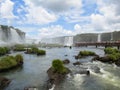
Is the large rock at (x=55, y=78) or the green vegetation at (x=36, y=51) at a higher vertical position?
the green vegetation at (x=36, y=51)

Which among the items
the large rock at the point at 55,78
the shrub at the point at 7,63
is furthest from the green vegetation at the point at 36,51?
the large rock at the point at 55,78

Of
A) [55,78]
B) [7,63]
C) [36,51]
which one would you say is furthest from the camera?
[36,51]

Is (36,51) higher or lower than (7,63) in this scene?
higher

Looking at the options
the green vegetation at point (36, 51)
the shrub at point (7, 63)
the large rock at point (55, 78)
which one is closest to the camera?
the large rock at point (55, 78)

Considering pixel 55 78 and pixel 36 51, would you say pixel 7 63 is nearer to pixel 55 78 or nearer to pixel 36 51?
pixel 55 78

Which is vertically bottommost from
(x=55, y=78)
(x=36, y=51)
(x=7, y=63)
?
(x=55, y=78)

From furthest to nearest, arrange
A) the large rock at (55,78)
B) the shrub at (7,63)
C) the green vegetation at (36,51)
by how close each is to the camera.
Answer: the green vegetation at (36,51), the shrub at (7,63), the large rock at (55,78)

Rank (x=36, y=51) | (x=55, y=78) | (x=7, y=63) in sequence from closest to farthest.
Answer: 1. (x=55, y=78)
2. (x=7, y=63)
3. (x=36, y=51)

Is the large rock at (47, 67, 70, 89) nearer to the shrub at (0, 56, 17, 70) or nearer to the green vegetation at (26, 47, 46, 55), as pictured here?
the shrub at (0, 56, 17, 70)

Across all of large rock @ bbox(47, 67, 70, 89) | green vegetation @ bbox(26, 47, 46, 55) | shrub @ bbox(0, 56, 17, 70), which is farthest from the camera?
green vegetation @ bbox(26, 47, 46, 55)

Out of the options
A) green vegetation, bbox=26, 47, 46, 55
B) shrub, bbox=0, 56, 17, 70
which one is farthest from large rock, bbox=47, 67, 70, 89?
green vegetation, bbox=26, 47, 46, 55

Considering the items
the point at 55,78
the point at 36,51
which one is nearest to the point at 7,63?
the point at 55,78

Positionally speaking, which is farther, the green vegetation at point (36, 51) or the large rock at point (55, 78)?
the green vegetation at point (36, 51)

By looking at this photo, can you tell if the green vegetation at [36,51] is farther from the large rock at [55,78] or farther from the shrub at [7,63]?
the large rock at [55,78]
